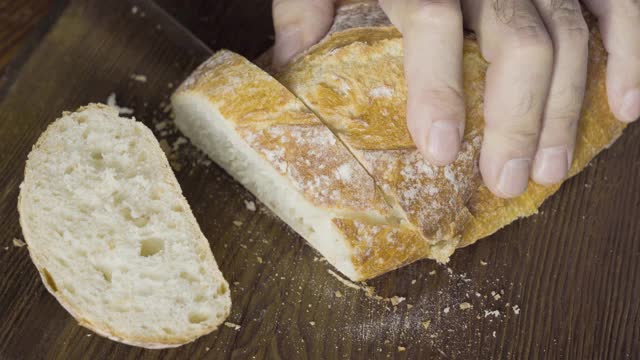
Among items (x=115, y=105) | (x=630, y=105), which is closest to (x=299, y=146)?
(x=115, y=105)

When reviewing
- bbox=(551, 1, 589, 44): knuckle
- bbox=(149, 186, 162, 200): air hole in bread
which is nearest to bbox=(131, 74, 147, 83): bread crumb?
bbox=(149, 186, 162, 200): air hole in bread

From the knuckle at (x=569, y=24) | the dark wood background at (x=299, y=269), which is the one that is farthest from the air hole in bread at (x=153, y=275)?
the knuckle at (x=569, y=24)

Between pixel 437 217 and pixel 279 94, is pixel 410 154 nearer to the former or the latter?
pixel 437 217

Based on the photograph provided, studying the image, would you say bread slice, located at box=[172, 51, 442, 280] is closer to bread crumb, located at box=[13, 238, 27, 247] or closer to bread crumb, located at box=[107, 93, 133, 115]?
bread crumb, located at box=[107, 93, 133, 115]

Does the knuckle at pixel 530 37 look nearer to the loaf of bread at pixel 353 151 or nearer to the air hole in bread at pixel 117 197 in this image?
the loaf of bread at pixel 353 151

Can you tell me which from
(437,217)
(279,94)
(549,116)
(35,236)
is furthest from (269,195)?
(549,116)

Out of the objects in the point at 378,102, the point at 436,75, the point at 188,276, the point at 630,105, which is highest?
the point at 436,75

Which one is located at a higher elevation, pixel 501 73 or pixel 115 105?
pixel 501 73

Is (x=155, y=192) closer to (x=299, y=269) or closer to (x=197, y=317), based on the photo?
(x=197, y=317)
